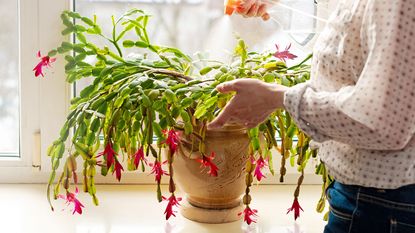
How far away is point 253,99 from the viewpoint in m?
0.90

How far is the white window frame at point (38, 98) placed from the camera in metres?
1.51

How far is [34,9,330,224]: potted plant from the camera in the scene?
1.16 metres

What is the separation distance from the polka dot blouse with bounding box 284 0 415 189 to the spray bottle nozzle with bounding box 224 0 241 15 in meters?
0.48

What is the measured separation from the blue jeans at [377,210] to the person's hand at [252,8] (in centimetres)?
58

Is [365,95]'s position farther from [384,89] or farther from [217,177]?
[217,177]

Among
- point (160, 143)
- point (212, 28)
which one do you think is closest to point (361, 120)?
point (160, 143)

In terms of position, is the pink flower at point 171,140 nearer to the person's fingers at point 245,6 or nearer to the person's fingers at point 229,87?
the person's fingers at point 229,87

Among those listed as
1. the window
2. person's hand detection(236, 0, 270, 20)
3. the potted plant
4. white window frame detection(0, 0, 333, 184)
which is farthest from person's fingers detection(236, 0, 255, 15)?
the window

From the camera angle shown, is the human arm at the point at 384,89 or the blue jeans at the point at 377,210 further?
the blue jeans at the point at 377,210

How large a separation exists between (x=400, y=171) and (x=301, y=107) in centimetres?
15

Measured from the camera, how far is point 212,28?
1576 mm

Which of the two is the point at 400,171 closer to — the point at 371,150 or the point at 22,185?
the point at 371,150

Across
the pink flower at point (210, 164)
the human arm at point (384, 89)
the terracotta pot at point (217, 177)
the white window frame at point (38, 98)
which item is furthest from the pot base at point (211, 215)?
the human arm at point (384, 89)

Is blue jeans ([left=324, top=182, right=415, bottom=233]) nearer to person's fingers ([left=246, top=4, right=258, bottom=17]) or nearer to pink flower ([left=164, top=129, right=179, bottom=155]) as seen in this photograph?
pink flower ([left=164, top=129, right=179, bottom=155])
